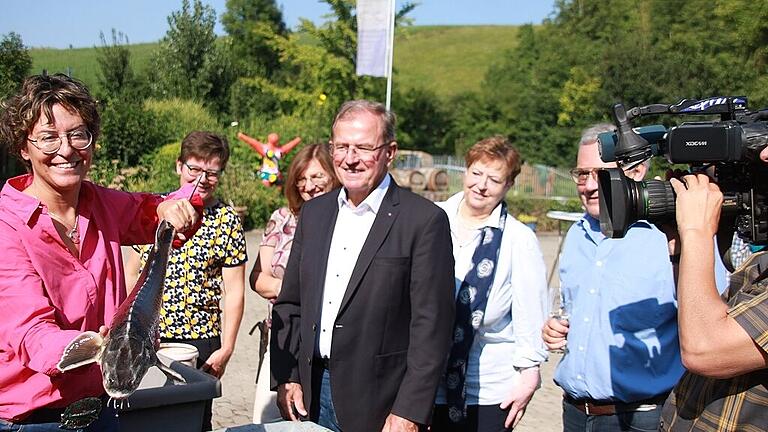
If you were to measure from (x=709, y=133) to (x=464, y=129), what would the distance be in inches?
1844

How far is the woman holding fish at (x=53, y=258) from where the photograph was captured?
220cm

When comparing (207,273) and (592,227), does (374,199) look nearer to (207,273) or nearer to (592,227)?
(592,227)

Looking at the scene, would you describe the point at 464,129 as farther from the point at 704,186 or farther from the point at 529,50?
the point at 704,186

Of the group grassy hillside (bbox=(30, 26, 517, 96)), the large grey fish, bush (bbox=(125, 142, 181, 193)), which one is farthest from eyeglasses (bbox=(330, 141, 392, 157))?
grassy hillside (bbox=(30, 26, 517, 96))

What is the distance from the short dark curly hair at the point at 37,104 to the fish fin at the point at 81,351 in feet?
2.36

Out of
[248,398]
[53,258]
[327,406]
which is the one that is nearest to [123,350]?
[53,258]

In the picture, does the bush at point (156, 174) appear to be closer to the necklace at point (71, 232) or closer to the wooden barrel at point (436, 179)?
the wooden barrel at point (436, 179)

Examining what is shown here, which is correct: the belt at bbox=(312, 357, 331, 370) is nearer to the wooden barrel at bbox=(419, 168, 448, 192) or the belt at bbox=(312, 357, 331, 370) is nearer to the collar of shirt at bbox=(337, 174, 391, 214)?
the collar of shirt at bbox=(337, 174, 391, 214)

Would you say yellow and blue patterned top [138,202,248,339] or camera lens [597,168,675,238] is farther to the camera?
yellow and blue patterned top [138,202,248,339]

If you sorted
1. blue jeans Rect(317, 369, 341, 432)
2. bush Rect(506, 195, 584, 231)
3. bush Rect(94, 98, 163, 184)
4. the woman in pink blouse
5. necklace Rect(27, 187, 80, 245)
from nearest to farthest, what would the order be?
necklace Rect(27, 187, 80, 245) → blue jeans Rect(317, 369, 341, 432) → the woman in pink blouse → bush Rect(94, 98, 163, 184) → bush Rect(506, 195, 584, 231)

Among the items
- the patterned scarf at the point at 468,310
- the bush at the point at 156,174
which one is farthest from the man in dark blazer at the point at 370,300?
the bush at the point at 156,174

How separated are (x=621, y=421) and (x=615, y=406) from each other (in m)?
0.06

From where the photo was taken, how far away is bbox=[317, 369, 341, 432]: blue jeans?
318 cm

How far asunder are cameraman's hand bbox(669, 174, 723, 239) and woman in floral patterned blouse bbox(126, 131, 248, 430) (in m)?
2.46
